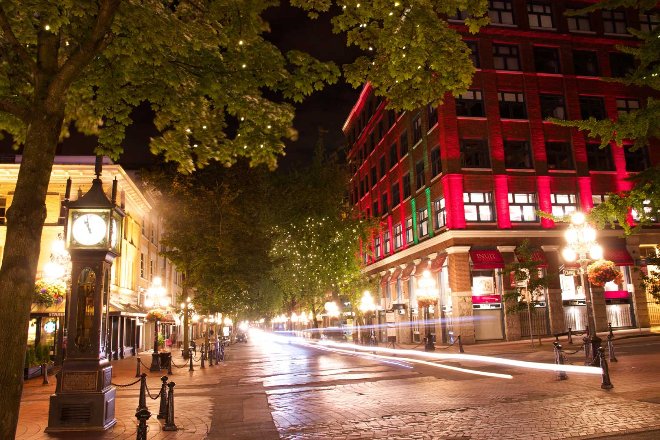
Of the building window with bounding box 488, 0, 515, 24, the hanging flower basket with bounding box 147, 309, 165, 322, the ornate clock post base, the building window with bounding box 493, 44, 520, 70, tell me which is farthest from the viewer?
the building window with bounding box 488, 0, 515, 24

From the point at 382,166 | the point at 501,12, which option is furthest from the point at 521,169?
the point at 382,166

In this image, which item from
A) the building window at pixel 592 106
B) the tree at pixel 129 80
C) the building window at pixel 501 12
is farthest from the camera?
the building window at pixel 592 106

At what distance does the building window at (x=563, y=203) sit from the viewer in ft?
119

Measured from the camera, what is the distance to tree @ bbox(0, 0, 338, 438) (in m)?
6.54

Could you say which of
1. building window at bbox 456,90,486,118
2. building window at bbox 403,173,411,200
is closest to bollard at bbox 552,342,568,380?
building window at bbox 456,90,486,118

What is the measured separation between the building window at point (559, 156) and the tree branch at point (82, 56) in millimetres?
34597

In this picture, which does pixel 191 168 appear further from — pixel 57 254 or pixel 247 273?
pixel 247 273

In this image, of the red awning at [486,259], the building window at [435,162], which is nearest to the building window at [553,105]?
the building window at [435,162]

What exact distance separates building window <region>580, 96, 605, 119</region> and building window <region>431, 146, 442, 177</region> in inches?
436

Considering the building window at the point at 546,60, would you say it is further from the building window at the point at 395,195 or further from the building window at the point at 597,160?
the building window at the point at 395,195

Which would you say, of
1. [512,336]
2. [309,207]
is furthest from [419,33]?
[309,207]

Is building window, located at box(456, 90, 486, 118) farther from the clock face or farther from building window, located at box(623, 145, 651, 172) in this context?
the clock face

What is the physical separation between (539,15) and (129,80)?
3672 centimetres

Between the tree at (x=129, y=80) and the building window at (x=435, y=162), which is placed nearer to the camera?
the tree at (x=129, y=80)
